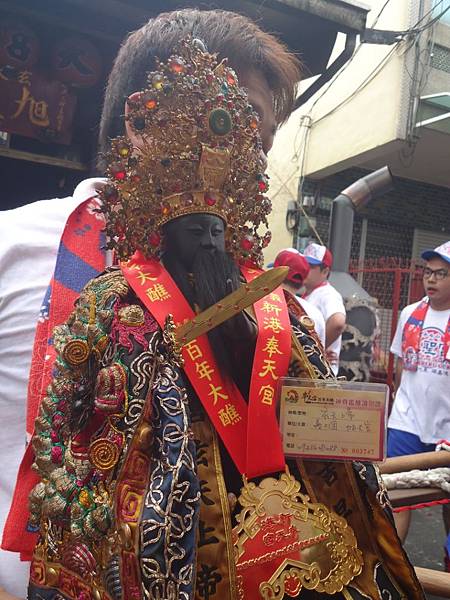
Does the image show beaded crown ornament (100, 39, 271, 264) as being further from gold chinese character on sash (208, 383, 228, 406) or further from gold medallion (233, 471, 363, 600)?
gold medallion (233, 471, 363, 600)

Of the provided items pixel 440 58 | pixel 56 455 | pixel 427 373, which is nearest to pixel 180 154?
pixel 56 455

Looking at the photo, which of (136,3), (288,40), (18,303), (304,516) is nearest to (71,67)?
(136,3)

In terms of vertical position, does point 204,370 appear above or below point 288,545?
above

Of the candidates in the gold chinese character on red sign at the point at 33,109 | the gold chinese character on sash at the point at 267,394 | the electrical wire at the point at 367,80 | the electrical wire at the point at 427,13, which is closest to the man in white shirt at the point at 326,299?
the gold chinese character on red sign at the point at 33,109

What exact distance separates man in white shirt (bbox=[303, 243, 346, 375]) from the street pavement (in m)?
1.18

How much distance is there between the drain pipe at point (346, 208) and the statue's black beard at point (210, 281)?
5.31 meters

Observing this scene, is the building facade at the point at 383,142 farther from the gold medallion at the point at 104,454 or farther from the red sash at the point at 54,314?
the gold medallion at the point at 104,454

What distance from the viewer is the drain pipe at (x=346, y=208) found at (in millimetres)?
6055

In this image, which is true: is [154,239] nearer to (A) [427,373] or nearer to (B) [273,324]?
(B) [273,324]

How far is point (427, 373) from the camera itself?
345cm

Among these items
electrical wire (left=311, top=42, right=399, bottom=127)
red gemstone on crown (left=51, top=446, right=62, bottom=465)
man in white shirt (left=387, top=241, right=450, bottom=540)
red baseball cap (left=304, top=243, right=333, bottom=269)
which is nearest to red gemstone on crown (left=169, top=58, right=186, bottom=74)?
red gemstone on crown (left=51, top=446, right=62, bottom=465)

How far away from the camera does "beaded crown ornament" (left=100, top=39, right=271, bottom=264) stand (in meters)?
0.92

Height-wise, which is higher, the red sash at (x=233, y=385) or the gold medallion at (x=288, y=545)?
the red sash at (x=233, y=385)

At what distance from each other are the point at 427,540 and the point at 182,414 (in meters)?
3.27
